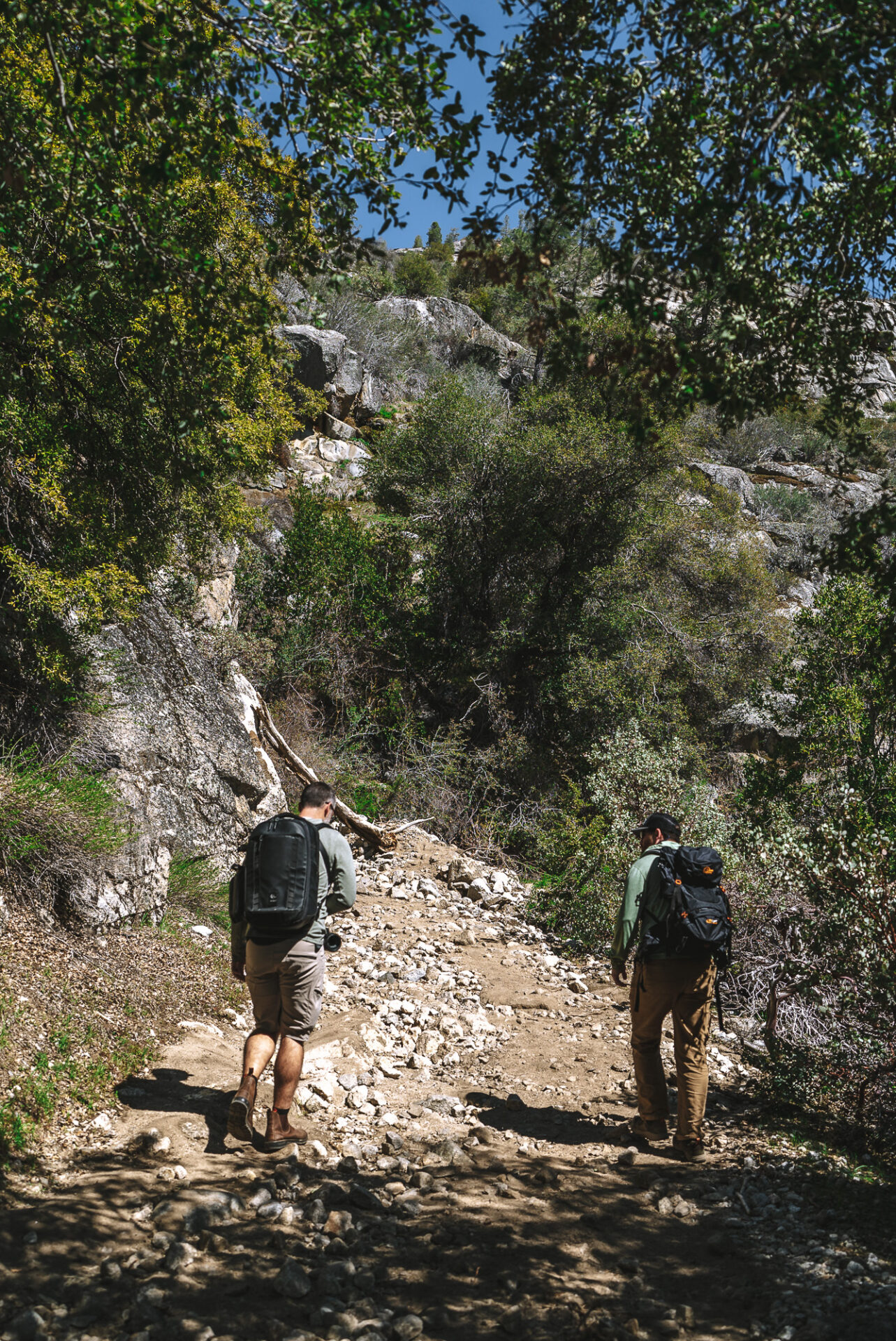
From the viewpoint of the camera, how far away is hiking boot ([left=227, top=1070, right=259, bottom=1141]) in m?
4.01

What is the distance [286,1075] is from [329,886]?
89 cm

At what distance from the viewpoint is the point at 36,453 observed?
211 inches

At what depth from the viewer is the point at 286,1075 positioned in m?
4.15

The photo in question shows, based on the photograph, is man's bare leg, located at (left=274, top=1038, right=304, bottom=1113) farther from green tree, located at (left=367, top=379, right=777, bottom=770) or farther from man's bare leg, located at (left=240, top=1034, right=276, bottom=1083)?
green tree, located at (left=367, top=379, right=777, bottom=770)

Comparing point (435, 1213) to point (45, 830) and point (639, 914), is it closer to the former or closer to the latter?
point (639, 914)

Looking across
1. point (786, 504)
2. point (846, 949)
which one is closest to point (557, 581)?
point (846, 949)

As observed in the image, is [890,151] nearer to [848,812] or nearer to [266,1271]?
[848,812]

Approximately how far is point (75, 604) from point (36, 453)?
0.98m

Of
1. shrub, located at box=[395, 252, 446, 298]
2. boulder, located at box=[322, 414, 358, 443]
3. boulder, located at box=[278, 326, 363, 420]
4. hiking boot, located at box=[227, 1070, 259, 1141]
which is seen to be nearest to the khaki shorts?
hiking boot, located at box=[227, 1070, 259, 1141]

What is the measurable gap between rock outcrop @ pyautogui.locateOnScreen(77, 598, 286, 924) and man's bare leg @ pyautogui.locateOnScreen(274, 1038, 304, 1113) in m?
1.94

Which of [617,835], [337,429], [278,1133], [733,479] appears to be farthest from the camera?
[733,479]

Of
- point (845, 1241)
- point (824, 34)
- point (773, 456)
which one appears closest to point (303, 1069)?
point (845, 1241)

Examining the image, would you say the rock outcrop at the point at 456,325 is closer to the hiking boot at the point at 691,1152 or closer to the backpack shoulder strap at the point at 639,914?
the backpack shoulder strap at the point at 639,914

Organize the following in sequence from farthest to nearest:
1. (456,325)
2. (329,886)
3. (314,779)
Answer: (456,325)
(314,779)
(329,886)
